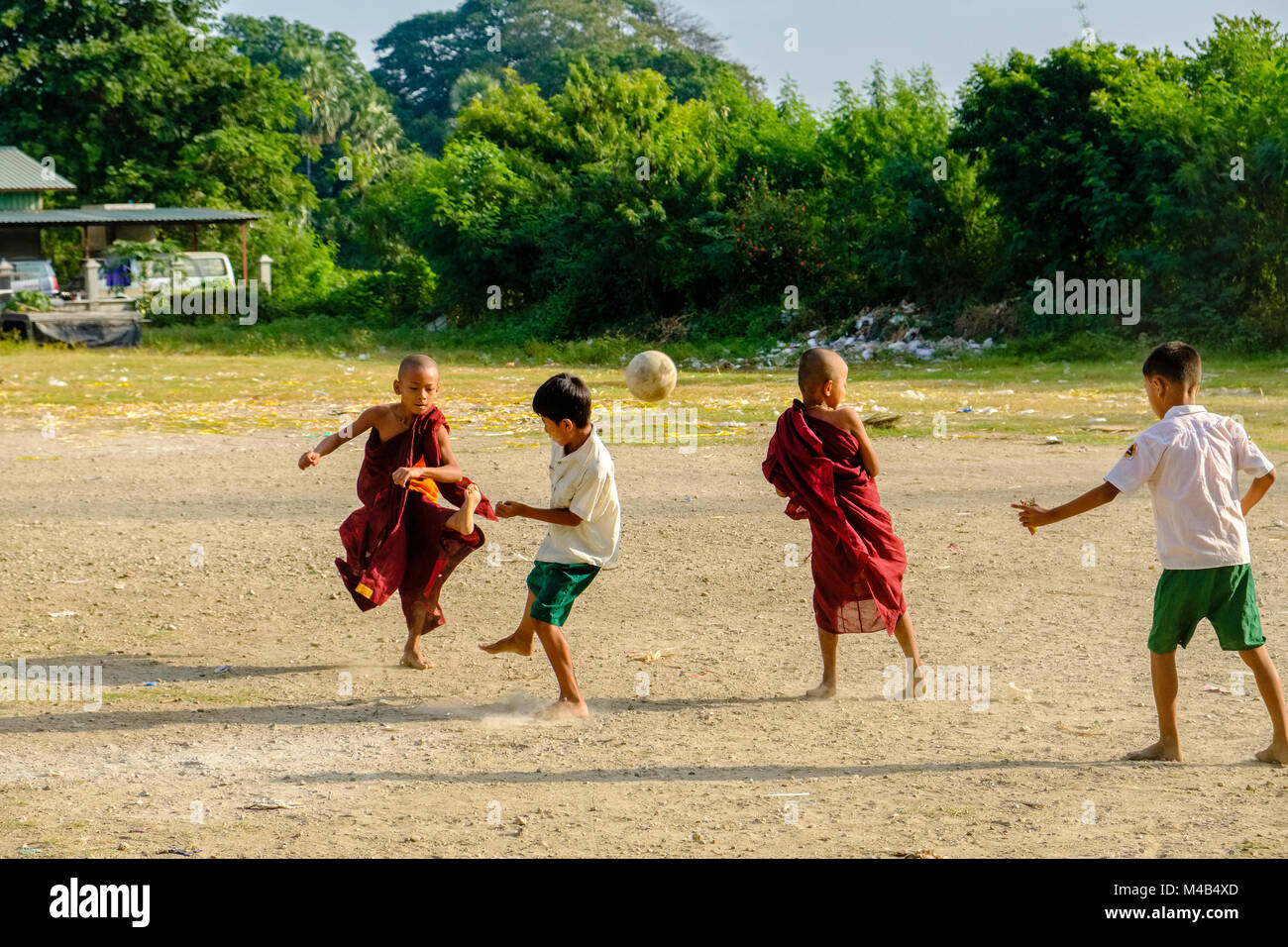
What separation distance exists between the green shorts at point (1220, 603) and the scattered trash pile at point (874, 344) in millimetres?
18862

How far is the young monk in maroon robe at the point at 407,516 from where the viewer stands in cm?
597

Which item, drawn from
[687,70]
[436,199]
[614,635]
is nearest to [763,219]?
[436,199]

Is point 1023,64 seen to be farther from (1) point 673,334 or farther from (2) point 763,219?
(1) point 673,334

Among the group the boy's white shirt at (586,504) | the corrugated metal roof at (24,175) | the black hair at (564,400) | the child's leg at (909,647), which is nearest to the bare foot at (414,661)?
the boy's white shirt at (586,504)

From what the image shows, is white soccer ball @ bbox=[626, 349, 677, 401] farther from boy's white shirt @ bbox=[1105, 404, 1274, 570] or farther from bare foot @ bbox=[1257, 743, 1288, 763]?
bare foot @ bbox=[1257, 743, 1288, 763]

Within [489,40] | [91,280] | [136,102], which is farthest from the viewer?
[489,40]

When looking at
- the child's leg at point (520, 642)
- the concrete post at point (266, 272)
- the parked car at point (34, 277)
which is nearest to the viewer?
the child's leg at point (520, 642)

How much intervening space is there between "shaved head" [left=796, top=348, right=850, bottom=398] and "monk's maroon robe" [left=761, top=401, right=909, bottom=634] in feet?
0.32

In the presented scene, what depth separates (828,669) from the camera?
5590 mm

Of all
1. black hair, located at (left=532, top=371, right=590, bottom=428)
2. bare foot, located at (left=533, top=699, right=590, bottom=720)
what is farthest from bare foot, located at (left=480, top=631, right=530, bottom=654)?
black hair, located at (left=532, top=371, right=590, bottom=428)

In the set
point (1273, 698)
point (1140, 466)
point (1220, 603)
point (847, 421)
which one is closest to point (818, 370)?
point (847, 421)

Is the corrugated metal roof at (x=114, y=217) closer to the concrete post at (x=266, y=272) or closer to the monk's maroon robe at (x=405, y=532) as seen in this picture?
the concrete post at (x=266, y=272)

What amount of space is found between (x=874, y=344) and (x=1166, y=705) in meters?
20.9

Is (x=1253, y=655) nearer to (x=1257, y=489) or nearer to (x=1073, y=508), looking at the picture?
(x=1257, y=489)
